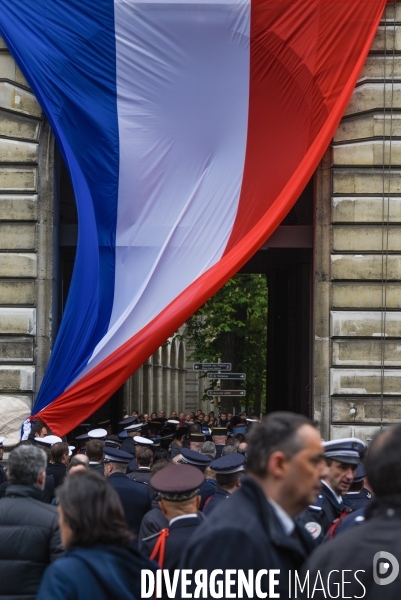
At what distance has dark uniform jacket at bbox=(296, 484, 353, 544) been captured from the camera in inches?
229

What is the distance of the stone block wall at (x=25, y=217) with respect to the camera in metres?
14.5

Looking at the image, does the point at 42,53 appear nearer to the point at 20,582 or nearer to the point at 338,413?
the point at 338,413

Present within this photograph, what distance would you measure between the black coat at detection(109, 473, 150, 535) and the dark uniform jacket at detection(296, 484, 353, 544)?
2.24m

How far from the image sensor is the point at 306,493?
3518mm

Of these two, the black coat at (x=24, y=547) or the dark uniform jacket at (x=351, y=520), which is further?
the black coat at (x=24, y=547)

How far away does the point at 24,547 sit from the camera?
205 inches

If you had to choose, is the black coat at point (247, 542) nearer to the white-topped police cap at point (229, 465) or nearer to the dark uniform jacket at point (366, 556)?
the dark uniform jacket at point (366, 556)

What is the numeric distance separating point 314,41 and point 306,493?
11.4m

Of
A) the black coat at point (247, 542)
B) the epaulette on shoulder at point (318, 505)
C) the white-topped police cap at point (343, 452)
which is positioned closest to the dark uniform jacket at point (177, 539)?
the epaulette on shoulder at point (318, 505)

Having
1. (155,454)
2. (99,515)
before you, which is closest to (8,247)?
(155,454)

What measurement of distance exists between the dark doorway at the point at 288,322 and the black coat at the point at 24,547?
41.2 feet

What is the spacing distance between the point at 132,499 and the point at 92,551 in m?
4.50

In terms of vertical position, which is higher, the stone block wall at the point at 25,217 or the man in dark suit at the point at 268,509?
the stone block wall at the point at 25,217

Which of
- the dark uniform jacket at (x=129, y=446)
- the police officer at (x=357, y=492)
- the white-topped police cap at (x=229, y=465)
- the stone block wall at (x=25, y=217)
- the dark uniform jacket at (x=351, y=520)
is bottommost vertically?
the dark uniform jacket at (x=129, y=446)
